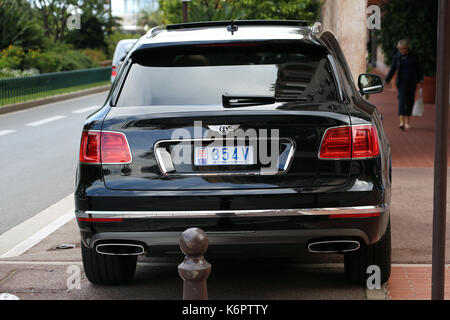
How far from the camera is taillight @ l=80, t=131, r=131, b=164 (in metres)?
4.69

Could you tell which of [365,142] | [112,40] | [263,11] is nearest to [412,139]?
[263,11]

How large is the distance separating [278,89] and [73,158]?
8.51 m

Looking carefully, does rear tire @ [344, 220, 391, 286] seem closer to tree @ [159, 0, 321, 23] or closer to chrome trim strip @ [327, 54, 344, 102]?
chrome trim strip @ [327, 54, 344, 102]

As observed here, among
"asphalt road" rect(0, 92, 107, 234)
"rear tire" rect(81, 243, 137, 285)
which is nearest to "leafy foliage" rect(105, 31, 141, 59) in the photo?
"asphalt road" rect(0, 92, 107, 234)

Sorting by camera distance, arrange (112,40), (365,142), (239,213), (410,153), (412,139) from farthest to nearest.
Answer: (112,40) < (412,139) < (410,153) < (365,142) < (239,213)

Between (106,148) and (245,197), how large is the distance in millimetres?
897

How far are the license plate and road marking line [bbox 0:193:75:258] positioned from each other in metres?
2.56

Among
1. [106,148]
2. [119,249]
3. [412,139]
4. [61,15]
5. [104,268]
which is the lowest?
[412,139]

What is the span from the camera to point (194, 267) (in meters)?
3.55

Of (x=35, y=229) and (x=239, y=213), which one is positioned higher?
(x=239, y=213)

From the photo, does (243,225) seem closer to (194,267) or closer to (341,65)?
(194,267)

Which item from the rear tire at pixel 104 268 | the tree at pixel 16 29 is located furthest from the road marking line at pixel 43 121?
the rear tire at pixel 104 268
